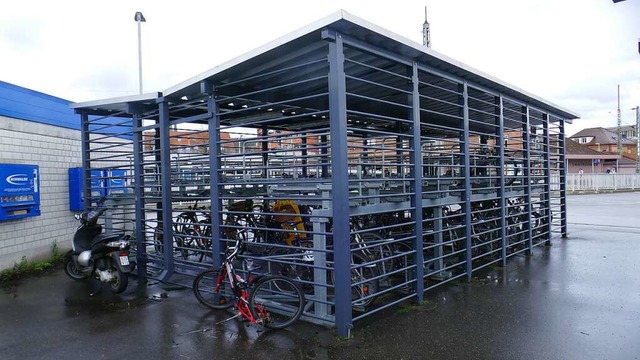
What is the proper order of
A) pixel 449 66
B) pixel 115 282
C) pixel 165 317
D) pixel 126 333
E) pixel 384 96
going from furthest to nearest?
pixel 384 96
pixel 115 282
pixel 449 66
pixel 165 317
pixel 126 333

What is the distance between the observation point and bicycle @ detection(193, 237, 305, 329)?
4.34m

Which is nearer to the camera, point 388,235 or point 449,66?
point 449,66

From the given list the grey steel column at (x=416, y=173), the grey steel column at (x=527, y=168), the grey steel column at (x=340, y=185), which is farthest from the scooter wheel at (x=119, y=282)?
the grey steel column at (x=527, y=168)

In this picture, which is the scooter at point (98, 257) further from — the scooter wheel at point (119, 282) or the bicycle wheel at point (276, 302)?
the bicycle wheel at point (276, 302)

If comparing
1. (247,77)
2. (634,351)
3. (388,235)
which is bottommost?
(634,351)

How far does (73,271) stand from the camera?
6.55 metres

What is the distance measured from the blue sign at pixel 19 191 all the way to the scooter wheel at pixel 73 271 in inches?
48.1

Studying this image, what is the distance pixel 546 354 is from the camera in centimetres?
365

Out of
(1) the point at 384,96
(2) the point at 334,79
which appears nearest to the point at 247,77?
(2) the point at 334,79

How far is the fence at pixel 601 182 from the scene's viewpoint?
28378 mm

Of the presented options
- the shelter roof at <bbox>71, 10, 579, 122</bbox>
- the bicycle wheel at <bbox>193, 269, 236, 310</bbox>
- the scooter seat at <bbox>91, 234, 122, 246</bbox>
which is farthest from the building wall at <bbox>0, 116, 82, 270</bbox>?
the bicycle wheel at <bbox>193, 269, 236, 310</bbox>

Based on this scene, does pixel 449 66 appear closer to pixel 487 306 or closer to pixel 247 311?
pixel 487 306

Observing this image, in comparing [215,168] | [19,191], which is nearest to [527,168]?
[215,168]

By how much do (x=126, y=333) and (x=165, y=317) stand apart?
53 cm
